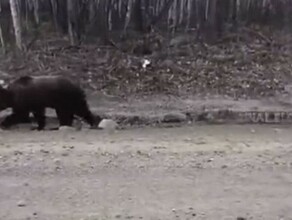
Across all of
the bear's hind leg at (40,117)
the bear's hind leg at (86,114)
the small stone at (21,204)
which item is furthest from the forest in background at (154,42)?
the small stone at (21,204)

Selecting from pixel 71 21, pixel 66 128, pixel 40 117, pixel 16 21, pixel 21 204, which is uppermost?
pixel 16 21

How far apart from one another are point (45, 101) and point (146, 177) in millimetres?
5287

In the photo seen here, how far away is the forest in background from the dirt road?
4844mm

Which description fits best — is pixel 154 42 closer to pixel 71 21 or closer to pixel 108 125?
pixel 71 21

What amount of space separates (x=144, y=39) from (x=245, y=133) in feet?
22.9

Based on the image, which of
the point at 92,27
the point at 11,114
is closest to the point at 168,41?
the point at 92,27

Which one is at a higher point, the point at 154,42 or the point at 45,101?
the point at 154,42

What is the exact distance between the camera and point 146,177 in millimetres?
8445

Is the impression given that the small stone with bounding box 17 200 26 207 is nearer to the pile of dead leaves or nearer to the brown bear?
the brown bear

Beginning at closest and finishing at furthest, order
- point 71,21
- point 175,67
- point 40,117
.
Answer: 1. point 40,117
2. point 175,67
3. point 71,21

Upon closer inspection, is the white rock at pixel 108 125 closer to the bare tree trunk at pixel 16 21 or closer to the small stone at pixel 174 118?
the small stone at pixel 174 118

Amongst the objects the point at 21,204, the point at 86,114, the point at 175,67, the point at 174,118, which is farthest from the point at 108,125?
the point at 21,204

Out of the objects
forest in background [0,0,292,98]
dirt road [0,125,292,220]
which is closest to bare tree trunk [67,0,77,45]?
forest in background [0,0,292,98]

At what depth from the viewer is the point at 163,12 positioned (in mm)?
19484
